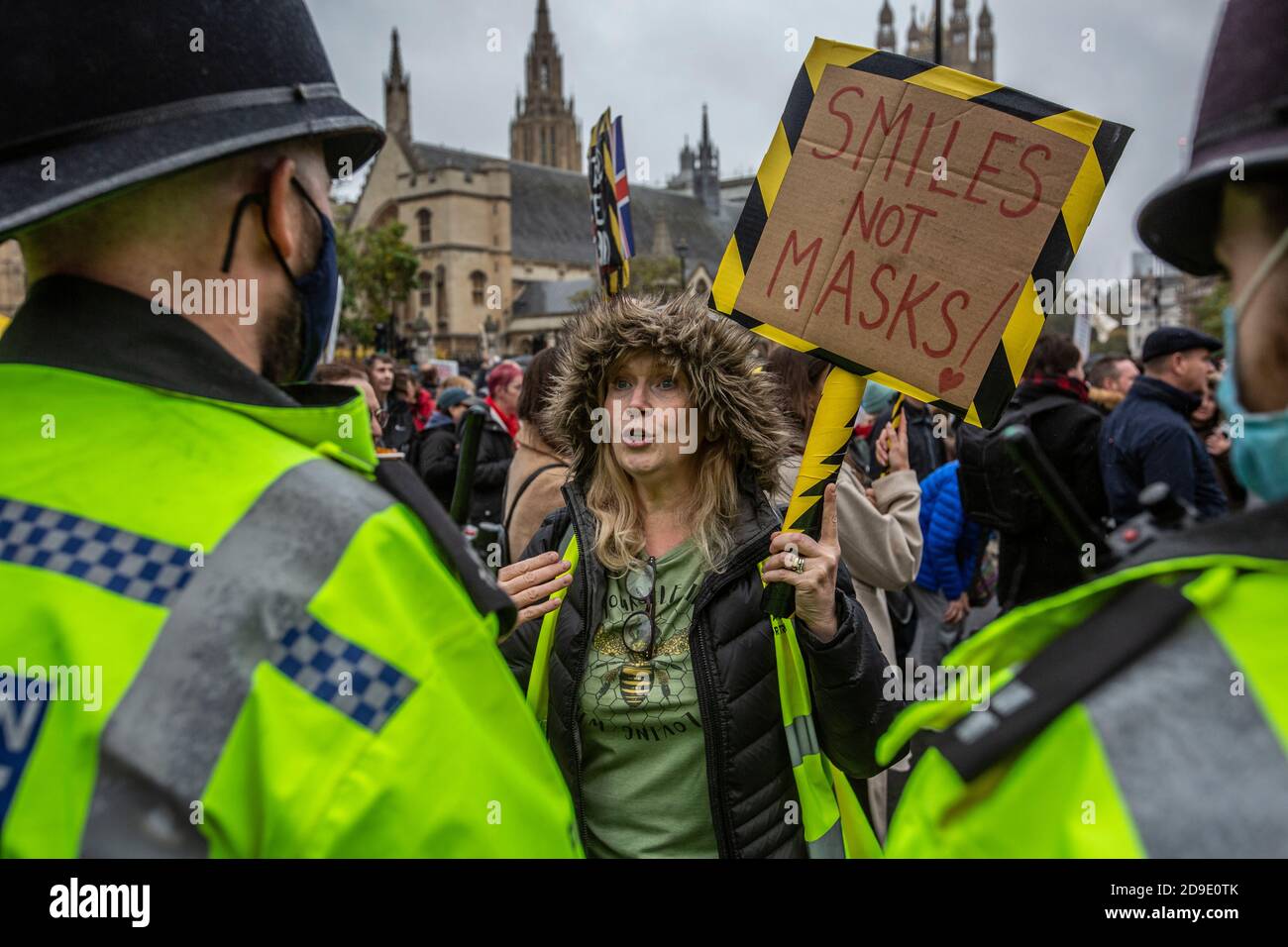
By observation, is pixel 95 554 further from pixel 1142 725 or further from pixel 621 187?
pixel 621 187

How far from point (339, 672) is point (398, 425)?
348 inches

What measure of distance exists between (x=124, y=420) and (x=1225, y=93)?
1283mm

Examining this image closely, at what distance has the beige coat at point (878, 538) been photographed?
3883 mm

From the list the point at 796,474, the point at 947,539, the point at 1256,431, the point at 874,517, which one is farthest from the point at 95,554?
the point at 947,539

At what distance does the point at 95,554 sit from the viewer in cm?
120

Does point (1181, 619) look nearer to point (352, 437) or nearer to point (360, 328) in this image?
point (352, 437)

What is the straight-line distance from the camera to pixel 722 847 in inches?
96.4

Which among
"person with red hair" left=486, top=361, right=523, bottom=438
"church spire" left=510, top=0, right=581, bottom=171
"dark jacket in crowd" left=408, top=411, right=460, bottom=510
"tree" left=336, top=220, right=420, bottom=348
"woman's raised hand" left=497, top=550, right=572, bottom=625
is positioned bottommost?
"tree" left=336, top=220, right=420, bottom=348

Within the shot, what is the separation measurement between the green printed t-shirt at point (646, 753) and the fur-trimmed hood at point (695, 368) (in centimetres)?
48

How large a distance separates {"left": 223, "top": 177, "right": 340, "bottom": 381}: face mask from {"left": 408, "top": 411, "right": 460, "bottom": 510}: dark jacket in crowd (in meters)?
5.87

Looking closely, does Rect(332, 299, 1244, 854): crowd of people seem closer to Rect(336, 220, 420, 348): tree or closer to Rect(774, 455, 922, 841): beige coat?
Rect(774, 455, 922, 841): beige coat

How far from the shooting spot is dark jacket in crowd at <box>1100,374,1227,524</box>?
Answer: 5078 mm

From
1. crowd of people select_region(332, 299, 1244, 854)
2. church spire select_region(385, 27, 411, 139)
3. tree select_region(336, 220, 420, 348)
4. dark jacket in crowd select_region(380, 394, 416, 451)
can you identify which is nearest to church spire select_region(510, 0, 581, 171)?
Answer: church spire select_region(385, 27, 411, 139)

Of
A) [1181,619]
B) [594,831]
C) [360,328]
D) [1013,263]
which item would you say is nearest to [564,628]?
[594,831]
